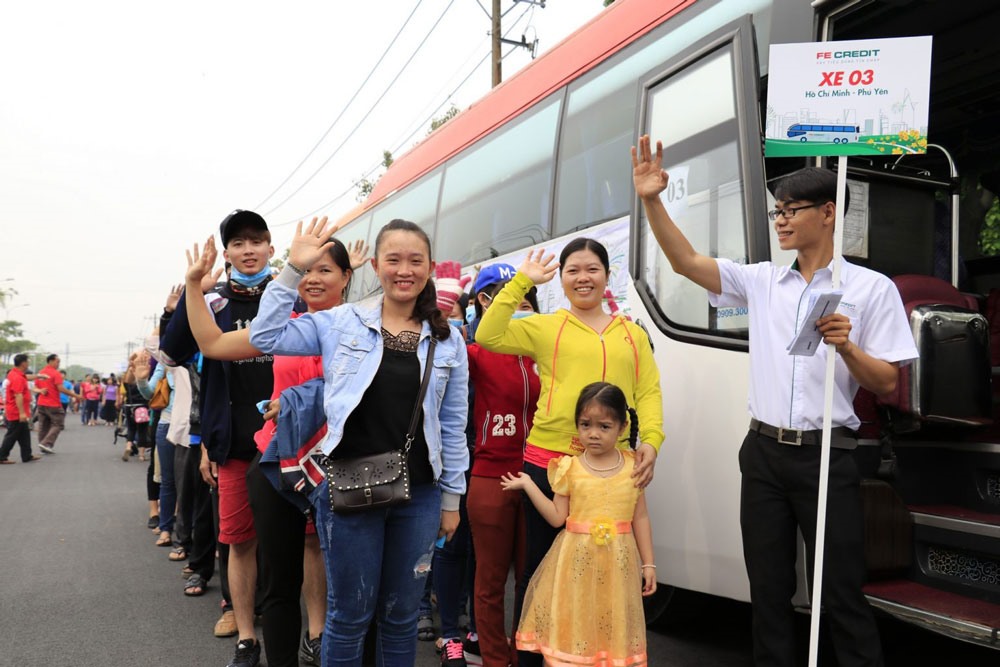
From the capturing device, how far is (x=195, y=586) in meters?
4.99

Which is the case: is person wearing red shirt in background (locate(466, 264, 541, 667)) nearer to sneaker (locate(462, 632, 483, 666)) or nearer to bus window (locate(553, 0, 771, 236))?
sneaker (locate(462, 632, 483, 666))

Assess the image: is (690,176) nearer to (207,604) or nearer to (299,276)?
(299,276)

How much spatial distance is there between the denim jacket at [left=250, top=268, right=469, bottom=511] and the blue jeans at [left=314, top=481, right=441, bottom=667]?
5.5 inches

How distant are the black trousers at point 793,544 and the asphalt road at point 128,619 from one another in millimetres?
1227

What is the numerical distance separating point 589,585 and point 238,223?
2193 millimetres

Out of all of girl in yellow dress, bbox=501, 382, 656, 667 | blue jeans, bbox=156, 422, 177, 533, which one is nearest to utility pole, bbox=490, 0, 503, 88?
blue jeans, bbox=156, 422, 177, 533

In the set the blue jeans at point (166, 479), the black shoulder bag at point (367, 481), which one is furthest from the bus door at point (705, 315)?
the blue jeans at point (166, 479)

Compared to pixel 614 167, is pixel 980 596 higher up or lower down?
lower down

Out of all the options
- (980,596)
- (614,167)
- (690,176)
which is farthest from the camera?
(614,167)

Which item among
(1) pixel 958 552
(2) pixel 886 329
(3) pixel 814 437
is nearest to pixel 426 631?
(3) pixel 814 437

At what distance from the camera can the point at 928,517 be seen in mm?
3023

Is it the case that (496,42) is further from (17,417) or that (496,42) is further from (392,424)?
(392,424)

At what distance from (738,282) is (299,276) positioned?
1.62m

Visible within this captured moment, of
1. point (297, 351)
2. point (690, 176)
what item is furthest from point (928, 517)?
point (297, 351)
